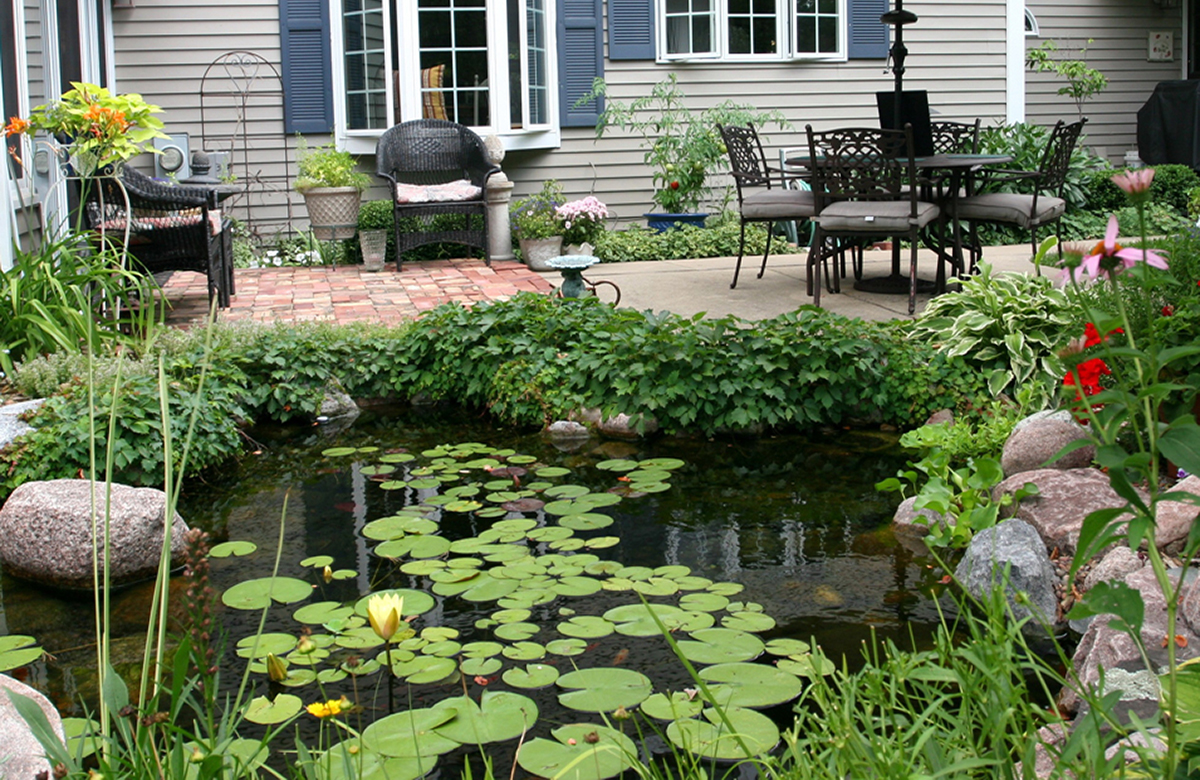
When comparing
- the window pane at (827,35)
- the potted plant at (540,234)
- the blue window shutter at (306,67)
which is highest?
the window pane at (827,35)

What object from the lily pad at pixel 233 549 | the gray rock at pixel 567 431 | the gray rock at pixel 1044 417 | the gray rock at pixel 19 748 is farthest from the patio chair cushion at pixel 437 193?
the gray rock at pixel 19 748

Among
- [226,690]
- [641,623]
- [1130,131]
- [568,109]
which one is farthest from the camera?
[1130,131]

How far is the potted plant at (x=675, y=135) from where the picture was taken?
30.7ft

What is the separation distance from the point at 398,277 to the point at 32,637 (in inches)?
212

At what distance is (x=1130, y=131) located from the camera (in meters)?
12.3

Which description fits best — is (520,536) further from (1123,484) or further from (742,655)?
(1123,484)

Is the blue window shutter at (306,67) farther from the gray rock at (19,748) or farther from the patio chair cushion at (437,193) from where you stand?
the gray rock at (19,748)

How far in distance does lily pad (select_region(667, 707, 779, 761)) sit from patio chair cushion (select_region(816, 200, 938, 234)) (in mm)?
4000

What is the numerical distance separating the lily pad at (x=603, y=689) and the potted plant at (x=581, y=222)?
6008 millimetres

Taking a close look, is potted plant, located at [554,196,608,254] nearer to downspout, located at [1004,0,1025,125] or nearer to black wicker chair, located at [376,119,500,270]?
black wicker chair, located at [376,119,500,270]

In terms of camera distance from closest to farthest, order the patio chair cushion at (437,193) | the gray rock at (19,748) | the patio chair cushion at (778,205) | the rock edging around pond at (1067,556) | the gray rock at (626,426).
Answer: the gray rock at (19,748), the rock edging around pond at (1067,556), the gray rock at (626,426), the patio chair cushion at (778,205), the patio chair cushion at (437,193)

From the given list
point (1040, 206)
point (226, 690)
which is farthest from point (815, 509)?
point (1040, 206)

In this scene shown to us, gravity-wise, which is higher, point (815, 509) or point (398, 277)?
point (398, 277)

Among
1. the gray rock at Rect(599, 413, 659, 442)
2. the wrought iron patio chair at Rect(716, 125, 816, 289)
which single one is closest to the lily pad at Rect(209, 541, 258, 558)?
the gray rock at Rect(599, 413, 659, 442)
